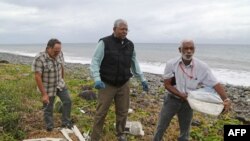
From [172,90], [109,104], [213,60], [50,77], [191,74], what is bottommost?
[213,60]

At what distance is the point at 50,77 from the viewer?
6.38 meters

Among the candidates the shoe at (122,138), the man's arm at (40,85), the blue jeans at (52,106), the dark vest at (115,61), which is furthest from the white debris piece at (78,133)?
the dark vest at (115,61)

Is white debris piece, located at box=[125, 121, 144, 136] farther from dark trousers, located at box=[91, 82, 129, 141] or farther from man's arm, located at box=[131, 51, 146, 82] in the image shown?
man's arm, located at box=[131, 51, 146, 82]

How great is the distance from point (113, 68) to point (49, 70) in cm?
128

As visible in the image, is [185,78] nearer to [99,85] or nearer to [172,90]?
[172,90]

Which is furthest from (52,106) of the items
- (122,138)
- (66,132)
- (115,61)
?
(115,61)

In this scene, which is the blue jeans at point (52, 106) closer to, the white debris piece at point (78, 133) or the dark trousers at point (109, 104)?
the white debris piece at point (78, 133)

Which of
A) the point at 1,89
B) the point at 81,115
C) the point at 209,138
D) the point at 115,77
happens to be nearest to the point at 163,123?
the point at 115,77

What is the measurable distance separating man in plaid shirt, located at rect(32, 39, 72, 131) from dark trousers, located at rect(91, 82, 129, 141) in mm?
939

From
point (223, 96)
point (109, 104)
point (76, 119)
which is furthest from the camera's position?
point (76, 119)

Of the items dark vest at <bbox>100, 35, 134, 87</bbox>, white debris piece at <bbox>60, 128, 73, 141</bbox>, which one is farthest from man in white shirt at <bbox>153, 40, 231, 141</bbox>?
white debris piece at <bbox>60, 128, 73, 141</bbox>

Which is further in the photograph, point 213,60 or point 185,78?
point 213,60

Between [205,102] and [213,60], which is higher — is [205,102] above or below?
above

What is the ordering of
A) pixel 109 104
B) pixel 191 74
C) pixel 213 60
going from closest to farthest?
pixel 191 74, pixel 109 104, pixel 213 60
